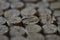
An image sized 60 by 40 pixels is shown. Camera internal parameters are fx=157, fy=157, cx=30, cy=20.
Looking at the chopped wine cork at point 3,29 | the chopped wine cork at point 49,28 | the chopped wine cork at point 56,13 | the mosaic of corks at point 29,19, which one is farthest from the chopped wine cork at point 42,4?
the chopped wine cork at point 3,29

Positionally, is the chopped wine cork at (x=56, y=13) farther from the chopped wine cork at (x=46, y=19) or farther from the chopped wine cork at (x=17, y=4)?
the chopped wine cork at (x=17, y=4)

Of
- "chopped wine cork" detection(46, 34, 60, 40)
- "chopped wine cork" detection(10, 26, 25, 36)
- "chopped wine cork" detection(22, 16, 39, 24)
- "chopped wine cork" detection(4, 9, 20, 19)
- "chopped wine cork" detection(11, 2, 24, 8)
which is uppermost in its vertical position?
"chopped wine cork" detection(11, 2, 24, 8)

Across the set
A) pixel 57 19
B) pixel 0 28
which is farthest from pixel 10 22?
pixel 57 19

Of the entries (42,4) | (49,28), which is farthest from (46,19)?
(42,4)

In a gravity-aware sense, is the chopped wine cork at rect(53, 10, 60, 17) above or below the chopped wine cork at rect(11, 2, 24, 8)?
below

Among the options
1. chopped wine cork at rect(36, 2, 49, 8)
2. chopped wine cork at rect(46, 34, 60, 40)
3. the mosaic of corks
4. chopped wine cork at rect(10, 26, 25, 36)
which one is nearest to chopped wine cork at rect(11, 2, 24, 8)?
the mosaic of corks

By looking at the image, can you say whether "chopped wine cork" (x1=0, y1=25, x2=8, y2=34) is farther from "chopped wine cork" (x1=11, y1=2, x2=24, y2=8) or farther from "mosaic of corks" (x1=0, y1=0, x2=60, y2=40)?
"chopped wine cork" (x1=11, y1=2, x2=24, y2=8)
